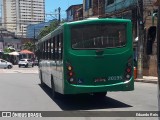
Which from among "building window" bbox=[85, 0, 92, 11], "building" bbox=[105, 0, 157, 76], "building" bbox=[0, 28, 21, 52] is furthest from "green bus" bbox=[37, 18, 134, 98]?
"building" bbox=[0, 28, 21, 52]

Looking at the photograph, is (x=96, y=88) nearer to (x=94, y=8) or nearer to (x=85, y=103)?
(x=85, y=103)

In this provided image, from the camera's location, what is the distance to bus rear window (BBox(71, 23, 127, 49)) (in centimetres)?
1283

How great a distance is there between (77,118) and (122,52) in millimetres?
3244

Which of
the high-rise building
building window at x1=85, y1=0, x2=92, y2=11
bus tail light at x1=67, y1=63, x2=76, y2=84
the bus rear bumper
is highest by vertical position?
the high-rise building

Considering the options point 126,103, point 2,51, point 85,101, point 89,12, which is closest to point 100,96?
point 85,101

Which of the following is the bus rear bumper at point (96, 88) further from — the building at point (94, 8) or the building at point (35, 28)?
the building at point (35, 28)

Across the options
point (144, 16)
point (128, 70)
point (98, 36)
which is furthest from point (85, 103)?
point (144, 16)

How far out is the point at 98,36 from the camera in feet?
42.6

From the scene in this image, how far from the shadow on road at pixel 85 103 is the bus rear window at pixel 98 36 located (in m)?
1.94

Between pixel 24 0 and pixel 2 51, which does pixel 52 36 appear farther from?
pixel 2 51

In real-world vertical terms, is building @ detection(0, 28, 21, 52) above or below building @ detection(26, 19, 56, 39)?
below

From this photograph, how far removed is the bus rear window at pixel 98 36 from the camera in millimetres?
12827

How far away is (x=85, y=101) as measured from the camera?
14531 millimetres

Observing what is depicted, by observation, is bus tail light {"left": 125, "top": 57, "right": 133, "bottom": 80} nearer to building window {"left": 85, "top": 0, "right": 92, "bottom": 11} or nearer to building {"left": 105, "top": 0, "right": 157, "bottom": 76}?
building {"left": 105, "top": 0, "right": 157, "bottom": 76}
